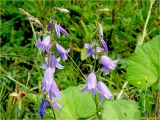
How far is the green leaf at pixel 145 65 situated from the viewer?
2256mm

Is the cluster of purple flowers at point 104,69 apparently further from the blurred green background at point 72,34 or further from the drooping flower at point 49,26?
the blurred green background at point 72,34

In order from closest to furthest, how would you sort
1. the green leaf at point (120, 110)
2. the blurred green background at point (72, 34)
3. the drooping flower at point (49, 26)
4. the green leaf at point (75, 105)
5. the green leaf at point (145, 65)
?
the drooping flower at point (49, 26) < the green leaf at point (120, 110) < the green leaf at point (75, 105) < the green leaf at point (145, 65) < the blurred green background at point (72, 34)

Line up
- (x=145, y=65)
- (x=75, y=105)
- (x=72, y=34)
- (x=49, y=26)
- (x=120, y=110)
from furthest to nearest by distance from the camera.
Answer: (x=72, y=34), (x=145, y=65), (x=75, y=105), (x=120, y=110), (x=49, y=26)

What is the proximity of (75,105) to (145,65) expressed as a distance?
1.44 ft

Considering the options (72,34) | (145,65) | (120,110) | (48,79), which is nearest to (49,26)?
(48,79)

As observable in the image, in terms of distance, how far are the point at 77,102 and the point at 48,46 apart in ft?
1.66

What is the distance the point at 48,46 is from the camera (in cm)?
165

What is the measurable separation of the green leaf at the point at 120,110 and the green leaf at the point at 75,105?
17 centimetres

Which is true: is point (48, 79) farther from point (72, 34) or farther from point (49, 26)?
point (72, 34)

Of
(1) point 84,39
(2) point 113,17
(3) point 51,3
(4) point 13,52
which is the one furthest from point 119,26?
(4) point 13,52

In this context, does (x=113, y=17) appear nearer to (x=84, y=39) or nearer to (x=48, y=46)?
(x=84, y=39)

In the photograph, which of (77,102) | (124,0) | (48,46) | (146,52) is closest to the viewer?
(48,46)

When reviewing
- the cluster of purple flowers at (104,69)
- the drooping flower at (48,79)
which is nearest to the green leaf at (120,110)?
the cluster of purple flowers at (104,69)

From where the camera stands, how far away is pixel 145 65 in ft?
7.45
